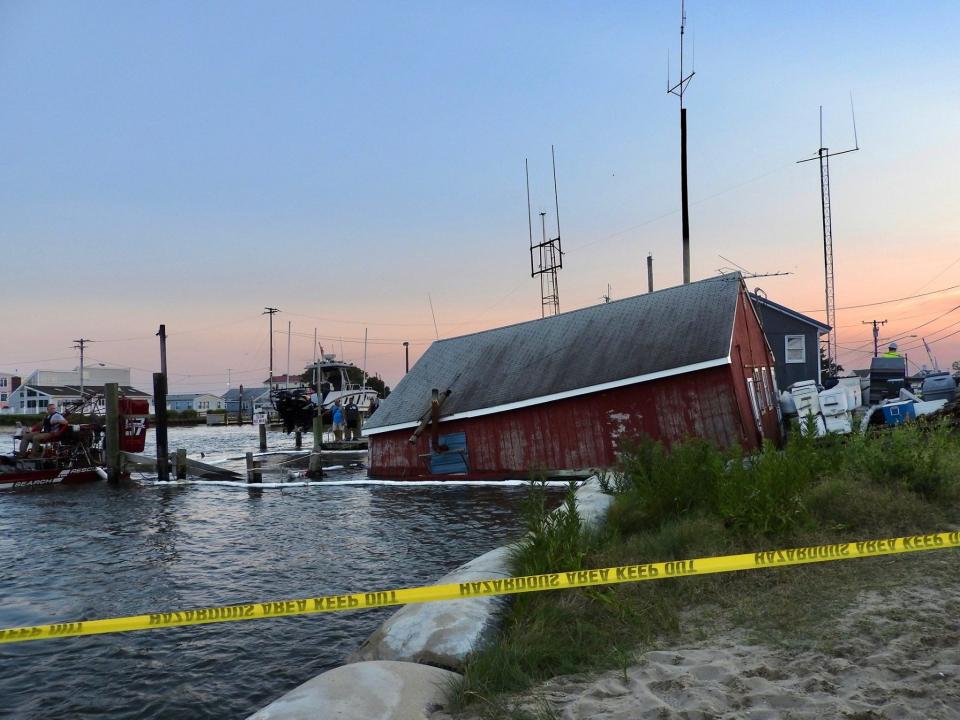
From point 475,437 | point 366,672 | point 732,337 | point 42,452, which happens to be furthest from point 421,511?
point 42,452

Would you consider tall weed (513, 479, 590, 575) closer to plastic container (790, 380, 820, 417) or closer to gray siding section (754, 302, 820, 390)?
plastic container (790, 380, 820, 417)

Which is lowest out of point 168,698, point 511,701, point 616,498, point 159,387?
point 168,698

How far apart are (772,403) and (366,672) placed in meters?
19.2

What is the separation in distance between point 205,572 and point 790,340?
2913cm

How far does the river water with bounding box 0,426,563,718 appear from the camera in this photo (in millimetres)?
6473

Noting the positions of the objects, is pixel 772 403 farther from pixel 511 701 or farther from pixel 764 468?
pixel 511 701

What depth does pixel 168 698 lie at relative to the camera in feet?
20.3

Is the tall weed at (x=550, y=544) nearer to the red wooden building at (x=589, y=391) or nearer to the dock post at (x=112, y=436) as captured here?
the red wooden building at (x=589, y=391)

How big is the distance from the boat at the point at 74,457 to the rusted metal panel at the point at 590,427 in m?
11.8

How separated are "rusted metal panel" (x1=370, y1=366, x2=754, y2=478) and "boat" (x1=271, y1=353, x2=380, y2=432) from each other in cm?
2280

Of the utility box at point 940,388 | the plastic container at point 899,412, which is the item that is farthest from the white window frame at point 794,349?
the plastic container at point 899,412

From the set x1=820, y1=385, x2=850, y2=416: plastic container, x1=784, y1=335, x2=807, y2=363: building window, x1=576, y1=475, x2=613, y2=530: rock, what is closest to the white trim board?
x1=820, y1=385, x2=850, y2=416: plastic container

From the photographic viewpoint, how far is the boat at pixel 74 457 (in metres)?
23.1

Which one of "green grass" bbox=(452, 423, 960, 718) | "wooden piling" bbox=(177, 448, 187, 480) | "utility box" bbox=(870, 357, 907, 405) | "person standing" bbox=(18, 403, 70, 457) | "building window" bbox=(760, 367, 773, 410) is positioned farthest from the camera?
"person standing" bbox=(18, 403, 70, 457)
